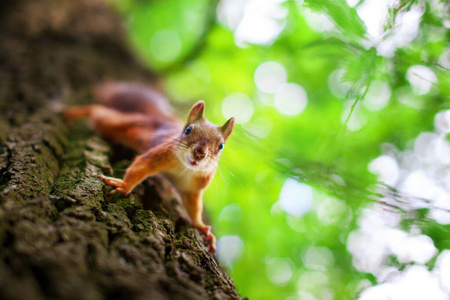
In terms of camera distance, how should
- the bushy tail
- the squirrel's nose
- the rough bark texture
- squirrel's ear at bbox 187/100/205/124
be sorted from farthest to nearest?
the bushy tail < squirrel's ear at bbox 187/100/205/124 < the squirrel's nose < the rough bark texture

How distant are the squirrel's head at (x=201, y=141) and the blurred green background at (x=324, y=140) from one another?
0.12 metres

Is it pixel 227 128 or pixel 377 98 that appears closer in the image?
pixel 227 128

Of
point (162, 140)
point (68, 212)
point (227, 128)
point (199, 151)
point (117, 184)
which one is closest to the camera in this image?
point (68, 212)

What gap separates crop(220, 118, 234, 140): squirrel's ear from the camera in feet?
6.82

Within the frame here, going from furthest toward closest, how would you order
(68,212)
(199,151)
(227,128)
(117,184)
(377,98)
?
1. (377,98)
2. (227,128)
3. (199,151)
4. (117,184)
5. (68,212)

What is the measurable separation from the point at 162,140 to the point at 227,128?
0.69 m

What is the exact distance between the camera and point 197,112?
2.20m

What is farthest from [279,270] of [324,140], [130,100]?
[130,100]

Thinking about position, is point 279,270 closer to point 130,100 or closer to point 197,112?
point 197,112

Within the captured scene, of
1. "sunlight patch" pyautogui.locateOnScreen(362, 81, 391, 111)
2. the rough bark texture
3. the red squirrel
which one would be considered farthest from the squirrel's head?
"sunlight patch" pyautogui.locateOnScreen(362, 81, 391, 111)

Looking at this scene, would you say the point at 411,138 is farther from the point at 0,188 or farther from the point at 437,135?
the point at 0,188

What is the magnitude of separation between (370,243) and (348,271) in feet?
1.56

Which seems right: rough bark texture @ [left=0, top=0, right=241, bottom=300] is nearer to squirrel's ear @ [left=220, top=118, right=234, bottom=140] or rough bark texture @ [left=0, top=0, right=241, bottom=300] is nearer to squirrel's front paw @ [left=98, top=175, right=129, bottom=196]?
squirrel's front paw @ [left=98, top=175, right=129, bottom=196]

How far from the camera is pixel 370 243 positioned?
2535 millimetres
